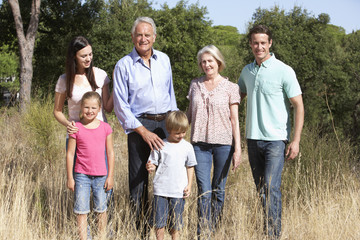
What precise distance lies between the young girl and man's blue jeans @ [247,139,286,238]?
4.37 feet

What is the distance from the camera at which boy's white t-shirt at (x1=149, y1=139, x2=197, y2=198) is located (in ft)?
10.3

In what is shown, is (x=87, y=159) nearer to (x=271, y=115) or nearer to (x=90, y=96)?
(x=90, y=96)

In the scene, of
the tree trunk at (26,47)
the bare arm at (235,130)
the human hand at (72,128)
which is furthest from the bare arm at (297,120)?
the tree trunk at (26,47)

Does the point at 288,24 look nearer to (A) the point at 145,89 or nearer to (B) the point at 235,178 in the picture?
(B) the point at 235,178

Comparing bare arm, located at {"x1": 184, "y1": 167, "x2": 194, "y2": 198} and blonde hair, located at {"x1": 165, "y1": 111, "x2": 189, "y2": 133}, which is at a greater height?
blonde hair, located at {"x1": 165, "y1": 111, "x2": 189, "y2": 133}

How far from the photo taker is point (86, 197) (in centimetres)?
319

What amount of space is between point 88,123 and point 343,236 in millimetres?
2511

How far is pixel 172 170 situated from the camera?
10.3ft

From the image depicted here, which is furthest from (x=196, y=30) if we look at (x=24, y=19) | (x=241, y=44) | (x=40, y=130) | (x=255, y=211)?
(x=255, y=211)

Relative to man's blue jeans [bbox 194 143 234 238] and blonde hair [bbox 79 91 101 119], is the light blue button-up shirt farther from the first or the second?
man's blue jeans [bbox 194 143 234 238]

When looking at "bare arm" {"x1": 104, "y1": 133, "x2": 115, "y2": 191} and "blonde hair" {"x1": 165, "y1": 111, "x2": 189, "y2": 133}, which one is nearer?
"blonde hair" {"x1": 165, "y1": 111, "x2": 189, "y2": 133}

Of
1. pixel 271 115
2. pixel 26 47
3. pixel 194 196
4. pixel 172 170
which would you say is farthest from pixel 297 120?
pixel 26 47

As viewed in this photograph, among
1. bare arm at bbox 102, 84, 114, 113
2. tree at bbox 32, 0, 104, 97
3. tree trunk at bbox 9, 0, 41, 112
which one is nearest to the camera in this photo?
bare arm at bbox 102, 84, 114, 113

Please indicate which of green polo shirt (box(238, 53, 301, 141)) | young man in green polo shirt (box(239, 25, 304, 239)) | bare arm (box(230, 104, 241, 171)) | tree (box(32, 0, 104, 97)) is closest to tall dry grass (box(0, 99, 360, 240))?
young man in green polo shirt (box(239, 25, 304, 239))
